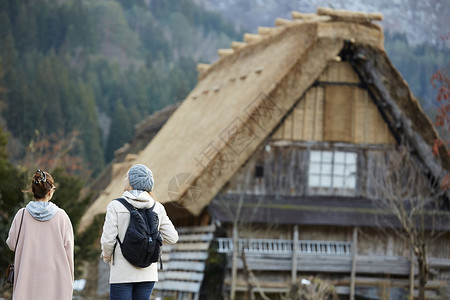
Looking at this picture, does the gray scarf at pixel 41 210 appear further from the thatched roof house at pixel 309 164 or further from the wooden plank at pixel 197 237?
the wooden plank at pixel 197 237

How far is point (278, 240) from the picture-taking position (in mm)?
16344

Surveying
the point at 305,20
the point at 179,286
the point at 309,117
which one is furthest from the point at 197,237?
the point at 305,20

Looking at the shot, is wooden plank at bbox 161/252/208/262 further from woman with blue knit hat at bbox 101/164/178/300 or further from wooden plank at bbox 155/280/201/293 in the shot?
woman with blue knit hat at bbox 101/164/178/300

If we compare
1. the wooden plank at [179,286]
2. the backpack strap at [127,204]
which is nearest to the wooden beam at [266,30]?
the wooden plank at [179,286]

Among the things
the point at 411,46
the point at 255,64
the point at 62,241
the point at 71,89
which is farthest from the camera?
the point at 71,89

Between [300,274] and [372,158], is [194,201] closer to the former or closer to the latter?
[300,274]

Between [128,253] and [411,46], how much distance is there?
5603cm

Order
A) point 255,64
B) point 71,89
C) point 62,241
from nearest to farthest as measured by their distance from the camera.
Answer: point 62,241
point 255,64
point 71,89

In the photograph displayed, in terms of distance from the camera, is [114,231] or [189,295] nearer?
[114,231]

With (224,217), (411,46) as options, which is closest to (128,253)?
(224,217)

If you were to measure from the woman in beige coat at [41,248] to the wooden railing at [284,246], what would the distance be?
8.85m

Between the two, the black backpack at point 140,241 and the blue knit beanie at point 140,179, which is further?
the blue knit beanie at point 140,179

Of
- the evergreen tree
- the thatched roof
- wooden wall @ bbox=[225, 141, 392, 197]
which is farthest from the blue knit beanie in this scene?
the evergreen tree

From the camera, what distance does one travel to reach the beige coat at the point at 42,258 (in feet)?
23.5
